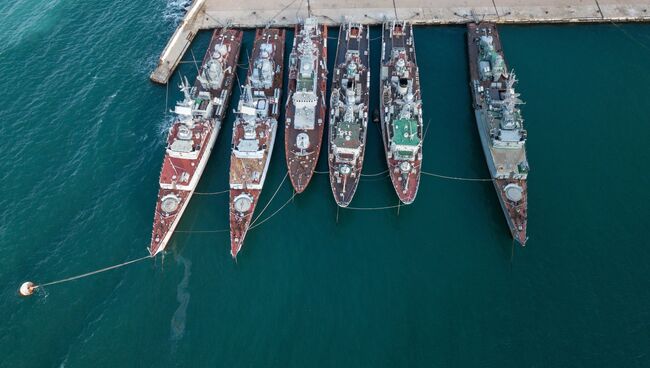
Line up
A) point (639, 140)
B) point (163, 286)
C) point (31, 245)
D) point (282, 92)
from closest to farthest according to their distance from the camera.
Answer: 1. point (163, 286)
2. point (31, 245)
3. point (639, 140)
4. point (282, 92)

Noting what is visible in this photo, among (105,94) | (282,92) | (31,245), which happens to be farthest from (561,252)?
(105,94)

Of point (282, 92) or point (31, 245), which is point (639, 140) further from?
point (31, 245)

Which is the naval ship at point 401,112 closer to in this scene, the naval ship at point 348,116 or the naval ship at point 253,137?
the naval ship at point 348,116

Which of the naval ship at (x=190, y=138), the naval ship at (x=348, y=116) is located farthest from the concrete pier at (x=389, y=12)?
the naval ship at (x=190, y=138)

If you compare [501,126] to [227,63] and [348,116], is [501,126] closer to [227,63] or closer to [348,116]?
[348,116]

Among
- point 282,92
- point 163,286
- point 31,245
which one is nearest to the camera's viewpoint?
point 163,286

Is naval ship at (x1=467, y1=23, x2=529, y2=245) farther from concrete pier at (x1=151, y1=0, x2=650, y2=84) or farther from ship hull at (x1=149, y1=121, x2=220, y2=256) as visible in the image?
ship hull at (x1=149, y1=121, x2=220, y2=256)

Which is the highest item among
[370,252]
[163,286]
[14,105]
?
[14,105]
